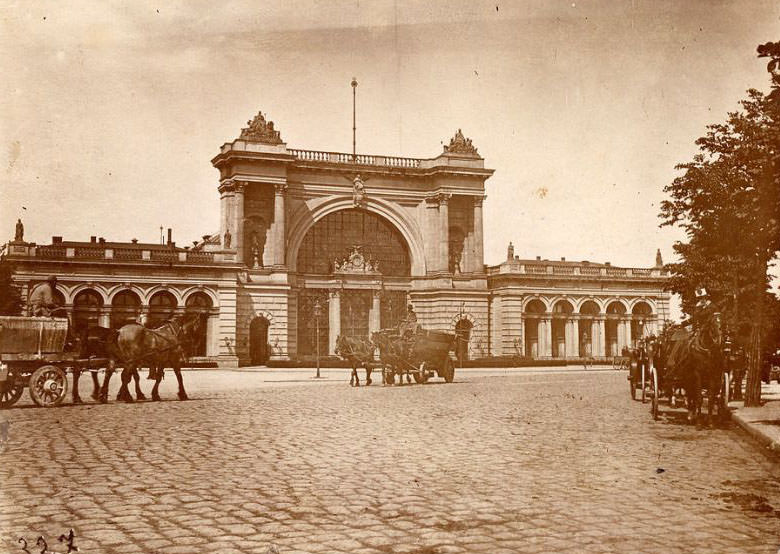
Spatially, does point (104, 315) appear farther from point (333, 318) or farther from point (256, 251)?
point (333, 318)

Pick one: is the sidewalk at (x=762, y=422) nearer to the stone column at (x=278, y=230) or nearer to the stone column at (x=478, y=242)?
the stone column at (x=278, y=230)

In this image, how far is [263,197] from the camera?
49844mm

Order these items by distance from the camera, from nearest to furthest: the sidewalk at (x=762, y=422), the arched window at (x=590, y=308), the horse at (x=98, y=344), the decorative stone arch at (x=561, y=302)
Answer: the sidewalk at (x=762, y=422) < the horse at (x=98, y=344) < the decorative stone arch at (x=561, y=302) < the arched window at (x=590, y=308)

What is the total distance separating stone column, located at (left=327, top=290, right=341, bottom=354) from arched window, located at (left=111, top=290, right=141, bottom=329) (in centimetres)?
1240

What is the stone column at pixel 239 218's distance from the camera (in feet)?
159

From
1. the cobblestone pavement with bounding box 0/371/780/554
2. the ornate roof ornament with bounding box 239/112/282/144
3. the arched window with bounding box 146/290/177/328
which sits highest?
the ornate roof ornament with bounding box 239/112/282/144

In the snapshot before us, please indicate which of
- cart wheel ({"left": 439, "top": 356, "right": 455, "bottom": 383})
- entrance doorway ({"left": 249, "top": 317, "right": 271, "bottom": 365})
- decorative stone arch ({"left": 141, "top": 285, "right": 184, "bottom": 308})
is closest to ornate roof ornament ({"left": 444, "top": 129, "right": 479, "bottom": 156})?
entrance doorway ({"left": 249, "top": 317, "right": 271, "bottom": 365})

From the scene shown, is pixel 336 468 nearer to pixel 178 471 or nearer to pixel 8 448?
pixel 178 471

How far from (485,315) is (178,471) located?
4686 centimetres

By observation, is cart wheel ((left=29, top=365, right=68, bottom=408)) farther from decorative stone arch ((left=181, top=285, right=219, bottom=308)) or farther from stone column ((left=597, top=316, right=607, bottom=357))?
stone column ((left=597, top=316, right=607, bottom=357))

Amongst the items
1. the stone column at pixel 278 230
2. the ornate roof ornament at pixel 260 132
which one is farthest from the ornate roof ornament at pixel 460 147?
the stone column at pixel 278 230

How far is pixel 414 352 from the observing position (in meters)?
25.1

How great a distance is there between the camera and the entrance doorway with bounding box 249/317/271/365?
158 feet

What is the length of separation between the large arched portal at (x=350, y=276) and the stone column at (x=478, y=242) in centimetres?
481
